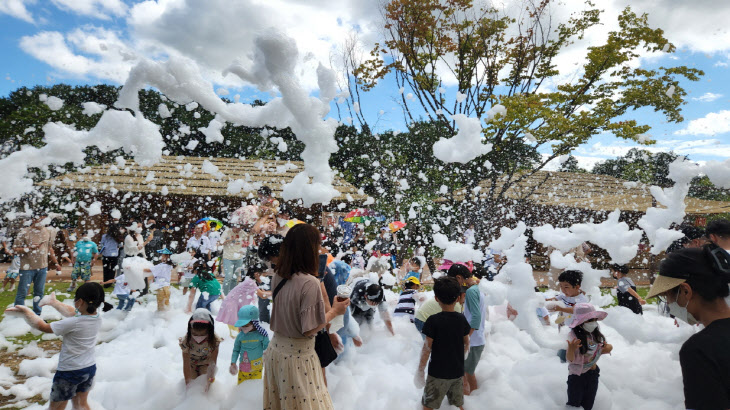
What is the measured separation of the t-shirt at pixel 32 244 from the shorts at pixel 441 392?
6.44 m

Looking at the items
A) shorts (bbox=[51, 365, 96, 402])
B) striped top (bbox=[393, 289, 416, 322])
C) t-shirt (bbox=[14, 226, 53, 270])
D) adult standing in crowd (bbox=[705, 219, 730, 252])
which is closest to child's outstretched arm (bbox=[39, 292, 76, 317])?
shorts (bbox=[51, 365, 96, 402])

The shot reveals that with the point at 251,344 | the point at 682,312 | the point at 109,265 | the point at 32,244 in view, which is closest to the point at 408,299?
the point at 251,344

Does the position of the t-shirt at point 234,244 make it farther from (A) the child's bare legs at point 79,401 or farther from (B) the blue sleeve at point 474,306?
(B) the blue sleeve at point 474,306

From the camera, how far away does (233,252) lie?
6926 millimetres

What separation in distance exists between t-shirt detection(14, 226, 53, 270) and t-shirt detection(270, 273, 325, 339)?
19.4 feet

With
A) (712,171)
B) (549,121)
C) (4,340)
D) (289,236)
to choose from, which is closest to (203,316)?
(289,236)

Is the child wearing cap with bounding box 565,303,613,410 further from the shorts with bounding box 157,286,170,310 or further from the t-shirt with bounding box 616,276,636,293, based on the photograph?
the shorts with bounding box 157,286,170,310

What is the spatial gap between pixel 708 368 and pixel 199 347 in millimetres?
3367

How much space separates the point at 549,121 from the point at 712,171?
4.65 metres

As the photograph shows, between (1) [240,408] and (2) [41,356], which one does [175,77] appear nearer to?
(1) [240,408]

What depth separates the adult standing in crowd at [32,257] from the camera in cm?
618

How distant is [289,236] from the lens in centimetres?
252

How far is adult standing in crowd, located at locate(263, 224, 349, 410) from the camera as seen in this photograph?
2453 millimetres

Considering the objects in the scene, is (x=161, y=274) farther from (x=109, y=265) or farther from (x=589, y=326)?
(x=589, y=326)
